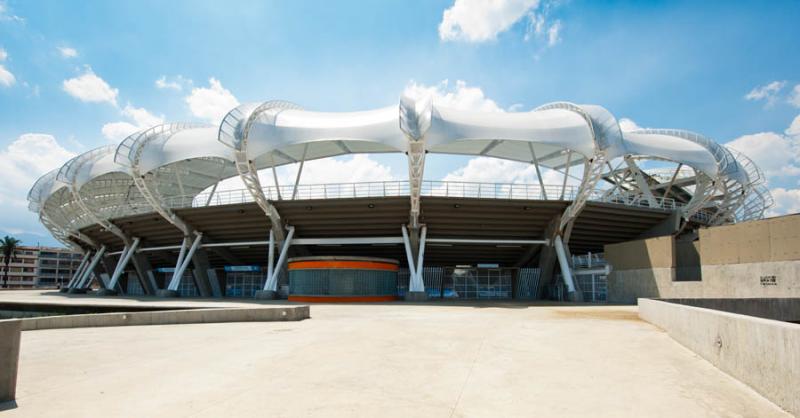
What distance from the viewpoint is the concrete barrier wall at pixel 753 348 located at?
479cm

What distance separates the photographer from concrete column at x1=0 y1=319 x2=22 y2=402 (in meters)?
5.22

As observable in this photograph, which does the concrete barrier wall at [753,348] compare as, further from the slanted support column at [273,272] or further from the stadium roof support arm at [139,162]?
the stadium roof support arm at [139,162]

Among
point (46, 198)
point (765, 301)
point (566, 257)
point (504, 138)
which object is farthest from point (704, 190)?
point (46, 198)

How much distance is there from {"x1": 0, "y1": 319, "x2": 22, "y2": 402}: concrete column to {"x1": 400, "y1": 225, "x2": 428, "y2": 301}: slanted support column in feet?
82.3

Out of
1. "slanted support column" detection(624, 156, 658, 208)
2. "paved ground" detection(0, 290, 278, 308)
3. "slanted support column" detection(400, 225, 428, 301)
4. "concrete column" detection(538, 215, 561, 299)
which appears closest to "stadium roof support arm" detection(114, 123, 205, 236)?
"paved ground" detection(0, 290, 278, 308)

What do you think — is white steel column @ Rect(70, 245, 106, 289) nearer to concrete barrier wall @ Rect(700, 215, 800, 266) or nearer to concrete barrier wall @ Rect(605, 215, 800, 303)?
concrete barrier wall @ Rect(605, 215, 800, 303)

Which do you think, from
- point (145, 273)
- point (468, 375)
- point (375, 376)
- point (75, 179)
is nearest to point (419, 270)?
point (468, 375)

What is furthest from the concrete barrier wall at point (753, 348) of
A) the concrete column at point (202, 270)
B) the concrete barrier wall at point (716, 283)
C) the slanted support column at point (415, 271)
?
the concrete column at point (202, 270)

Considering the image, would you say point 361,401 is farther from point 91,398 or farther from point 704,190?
point 704,190

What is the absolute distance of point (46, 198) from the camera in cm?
4847

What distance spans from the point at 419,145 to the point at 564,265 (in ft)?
41.9

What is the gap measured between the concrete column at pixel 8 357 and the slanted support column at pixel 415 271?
82.3 ft

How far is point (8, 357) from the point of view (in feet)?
17.3

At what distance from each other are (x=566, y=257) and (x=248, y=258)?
82.1ft
